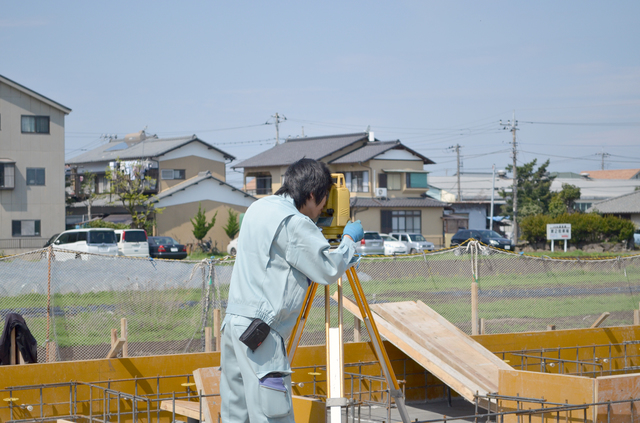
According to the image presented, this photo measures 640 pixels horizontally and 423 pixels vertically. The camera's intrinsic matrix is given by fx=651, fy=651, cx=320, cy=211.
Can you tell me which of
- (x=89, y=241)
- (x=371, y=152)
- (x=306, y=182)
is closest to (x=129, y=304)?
(x=306, y=182)

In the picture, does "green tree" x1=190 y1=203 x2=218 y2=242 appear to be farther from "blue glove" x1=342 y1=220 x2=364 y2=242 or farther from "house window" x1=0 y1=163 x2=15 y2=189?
"blue glove" x1=342 y1=220 x2=364 y2=242

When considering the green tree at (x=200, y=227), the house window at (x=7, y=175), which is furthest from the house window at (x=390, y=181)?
the house window at (x=7, y=175)

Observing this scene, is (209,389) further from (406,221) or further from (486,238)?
(406,221)

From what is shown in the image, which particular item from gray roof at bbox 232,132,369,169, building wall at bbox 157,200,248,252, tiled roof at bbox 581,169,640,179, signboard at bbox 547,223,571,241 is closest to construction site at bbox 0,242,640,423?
signboard at bbox 547,223,571,241

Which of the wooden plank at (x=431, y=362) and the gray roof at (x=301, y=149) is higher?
the gray roof at (x=301, y=149)

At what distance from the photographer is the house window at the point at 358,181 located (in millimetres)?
45094

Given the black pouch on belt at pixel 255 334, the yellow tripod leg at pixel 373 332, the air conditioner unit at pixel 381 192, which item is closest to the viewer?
the black pouch on belt at pixel 255 334

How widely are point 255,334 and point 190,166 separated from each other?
45.4 meters

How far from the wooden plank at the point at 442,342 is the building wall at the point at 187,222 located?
32.0 metres

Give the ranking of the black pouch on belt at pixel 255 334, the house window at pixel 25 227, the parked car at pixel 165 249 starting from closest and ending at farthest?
the black pouch on belt at pixel 255 334 → the parked car at pixel 165 249 → the house window at pixel 25 227

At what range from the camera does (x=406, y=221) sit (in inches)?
1757

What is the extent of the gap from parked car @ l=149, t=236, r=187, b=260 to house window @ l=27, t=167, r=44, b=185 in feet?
21.5

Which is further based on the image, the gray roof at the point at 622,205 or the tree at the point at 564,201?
the gray roof at the point at 622,205

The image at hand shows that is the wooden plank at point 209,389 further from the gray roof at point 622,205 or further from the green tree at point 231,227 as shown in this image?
the gray roof at point 622,205
